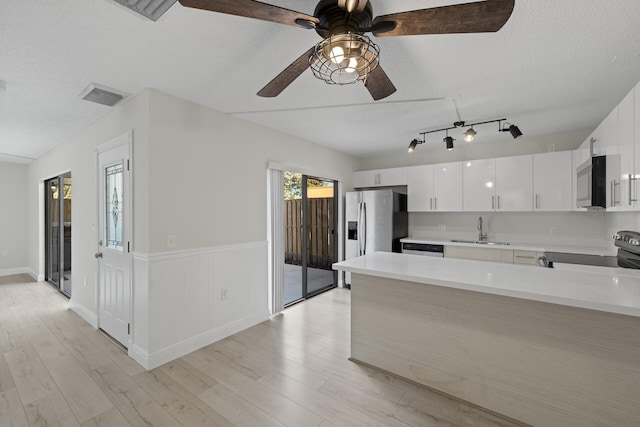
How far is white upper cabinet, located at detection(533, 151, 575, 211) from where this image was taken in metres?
3.53

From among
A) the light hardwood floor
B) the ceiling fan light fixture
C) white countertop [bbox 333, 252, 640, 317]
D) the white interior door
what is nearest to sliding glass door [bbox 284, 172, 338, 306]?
the light hardwood floor

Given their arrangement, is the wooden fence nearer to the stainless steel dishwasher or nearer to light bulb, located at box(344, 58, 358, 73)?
the stainless steel dishwasher

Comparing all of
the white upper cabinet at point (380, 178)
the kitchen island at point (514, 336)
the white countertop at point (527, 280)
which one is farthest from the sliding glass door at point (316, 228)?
the white countertop at point (527, 280)

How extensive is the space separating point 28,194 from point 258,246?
6.11 meters

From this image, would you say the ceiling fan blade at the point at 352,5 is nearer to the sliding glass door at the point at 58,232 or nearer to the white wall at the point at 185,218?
the white wall at the point at 185,218

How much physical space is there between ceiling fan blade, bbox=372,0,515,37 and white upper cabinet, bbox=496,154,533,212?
3.37m

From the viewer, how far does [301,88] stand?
2.45 m

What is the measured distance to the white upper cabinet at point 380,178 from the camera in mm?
4836

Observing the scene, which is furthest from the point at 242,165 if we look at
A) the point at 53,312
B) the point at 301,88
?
the point at 53,312

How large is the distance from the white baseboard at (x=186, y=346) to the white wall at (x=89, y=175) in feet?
3.26

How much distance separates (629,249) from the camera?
2.30 metres

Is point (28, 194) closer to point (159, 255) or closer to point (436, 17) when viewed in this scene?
point (159, 255)

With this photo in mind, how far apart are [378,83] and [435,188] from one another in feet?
10.8

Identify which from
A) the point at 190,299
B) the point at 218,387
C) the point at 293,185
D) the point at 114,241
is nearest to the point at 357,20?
the point at 218,387
